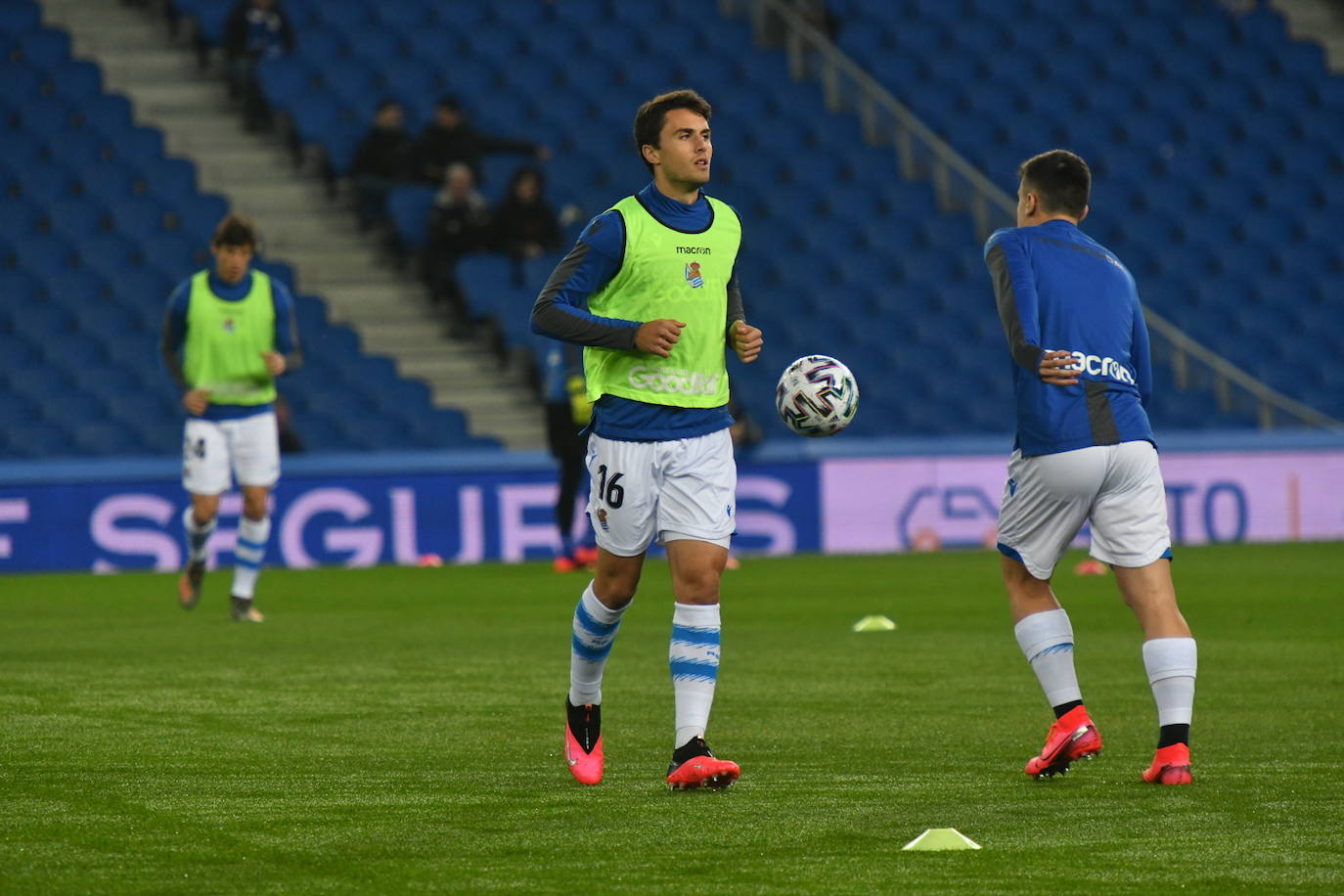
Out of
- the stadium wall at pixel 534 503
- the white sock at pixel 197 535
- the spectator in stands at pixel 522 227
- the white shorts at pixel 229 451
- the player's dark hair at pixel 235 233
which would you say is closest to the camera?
the player's dark hair at pixel 235 233

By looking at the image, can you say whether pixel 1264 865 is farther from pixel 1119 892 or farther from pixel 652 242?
pixel 652 242

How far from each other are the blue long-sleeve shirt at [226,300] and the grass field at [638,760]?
1.22 meters

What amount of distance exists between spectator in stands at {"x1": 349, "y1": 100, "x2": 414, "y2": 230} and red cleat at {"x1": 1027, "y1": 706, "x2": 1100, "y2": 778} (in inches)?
557

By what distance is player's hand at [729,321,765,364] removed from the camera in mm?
5877

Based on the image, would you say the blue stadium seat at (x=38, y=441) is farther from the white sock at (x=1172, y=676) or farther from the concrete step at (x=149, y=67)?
the white sock at (x=1172, y=676)

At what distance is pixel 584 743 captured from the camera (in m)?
5.88

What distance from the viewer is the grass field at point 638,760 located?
4457 millimetres

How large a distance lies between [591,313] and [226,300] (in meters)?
6.18

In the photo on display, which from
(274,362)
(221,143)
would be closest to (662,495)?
(274,362)

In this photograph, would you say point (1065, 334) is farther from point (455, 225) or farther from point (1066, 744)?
point (455, 225)

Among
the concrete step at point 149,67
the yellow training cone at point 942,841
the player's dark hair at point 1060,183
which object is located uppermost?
the concrete step at point 149,67

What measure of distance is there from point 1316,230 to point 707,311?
17.7m

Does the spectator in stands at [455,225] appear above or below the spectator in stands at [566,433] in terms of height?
above

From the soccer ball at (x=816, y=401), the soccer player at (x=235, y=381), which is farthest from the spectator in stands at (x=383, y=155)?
the soccer ball at (x=816, y=401)
